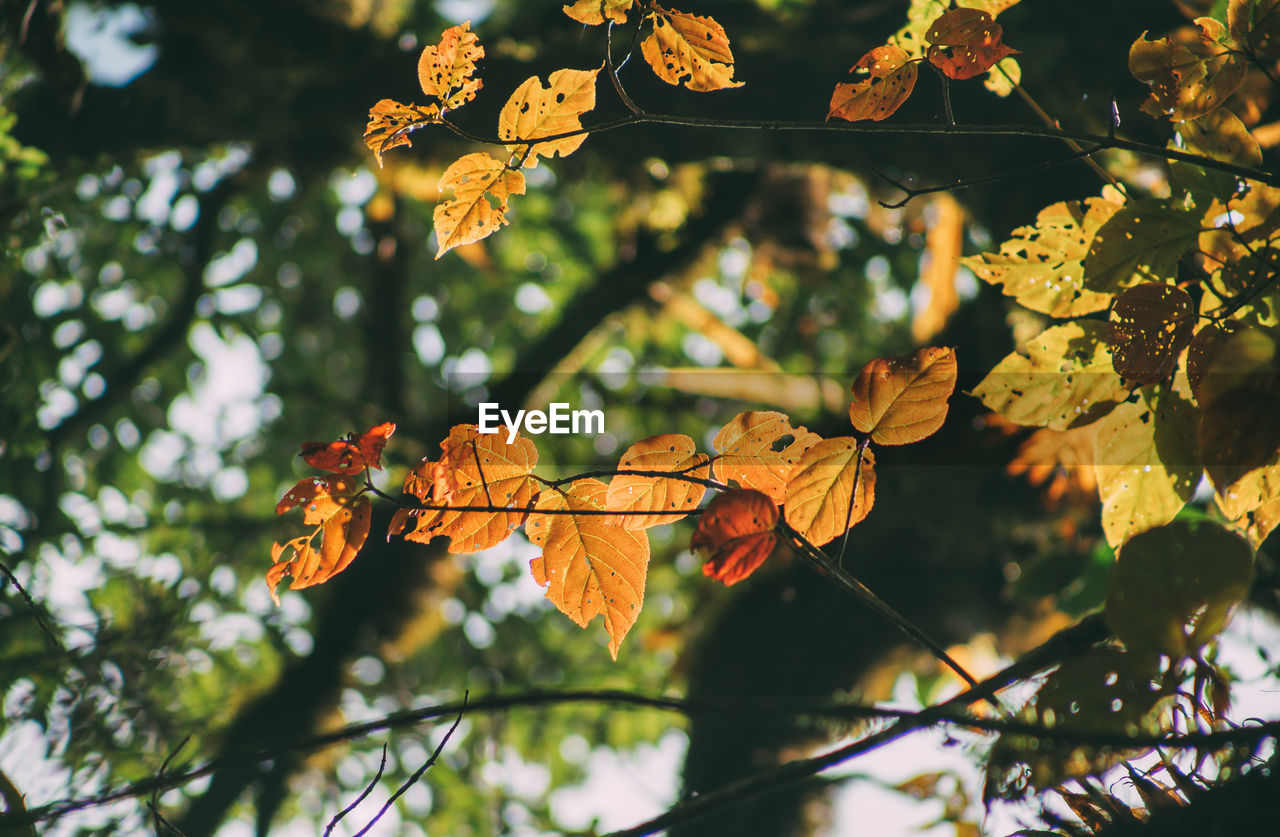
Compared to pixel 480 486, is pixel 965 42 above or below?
above

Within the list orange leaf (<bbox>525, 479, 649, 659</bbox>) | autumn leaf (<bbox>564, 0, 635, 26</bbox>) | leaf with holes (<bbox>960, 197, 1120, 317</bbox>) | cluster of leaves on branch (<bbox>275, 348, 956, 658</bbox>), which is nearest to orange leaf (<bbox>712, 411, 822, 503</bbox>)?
cluster of leaves on branch (<bbox>275, 348, 956, 658</bbox>)

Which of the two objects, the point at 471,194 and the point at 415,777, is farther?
the point at 471,194

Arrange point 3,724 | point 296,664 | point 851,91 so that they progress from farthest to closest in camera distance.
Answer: point 296,664
point 3,724
point 851,91

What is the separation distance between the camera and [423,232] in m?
3.13

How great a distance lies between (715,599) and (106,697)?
157 cm

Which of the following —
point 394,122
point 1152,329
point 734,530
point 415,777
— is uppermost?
point 394,122

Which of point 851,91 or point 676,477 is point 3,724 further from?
point 851,91

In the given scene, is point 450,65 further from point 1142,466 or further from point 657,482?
point 1142,466

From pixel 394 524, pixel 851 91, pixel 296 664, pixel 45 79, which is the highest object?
pixel 851 91

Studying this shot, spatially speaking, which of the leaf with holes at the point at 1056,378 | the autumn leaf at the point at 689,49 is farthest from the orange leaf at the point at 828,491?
the autumn leaf at the point at 689,49

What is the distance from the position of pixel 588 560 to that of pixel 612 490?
0.22 ft

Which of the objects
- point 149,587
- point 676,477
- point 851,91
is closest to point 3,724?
point 149,587

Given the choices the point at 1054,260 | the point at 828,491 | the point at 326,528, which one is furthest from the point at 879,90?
the point at 326,528

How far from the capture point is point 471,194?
0.63 m
